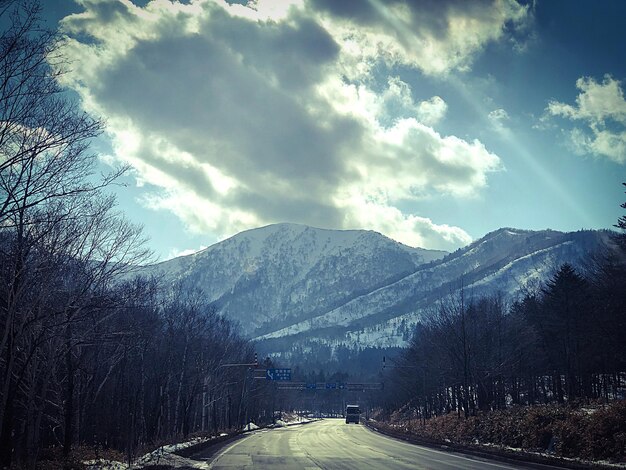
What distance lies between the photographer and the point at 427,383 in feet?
217

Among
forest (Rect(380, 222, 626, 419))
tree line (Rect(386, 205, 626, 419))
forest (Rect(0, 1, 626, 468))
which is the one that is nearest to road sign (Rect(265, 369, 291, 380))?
forest (Rect(0, 1, 626, 468))

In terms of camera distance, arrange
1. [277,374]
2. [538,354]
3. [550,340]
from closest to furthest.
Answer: [550,340]
[538,354]
[277,374]

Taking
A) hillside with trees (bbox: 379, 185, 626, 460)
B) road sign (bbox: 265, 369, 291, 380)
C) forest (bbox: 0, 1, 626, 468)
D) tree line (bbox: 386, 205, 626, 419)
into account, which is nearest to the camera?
forest (bbox: 0, 1, 626, 468)

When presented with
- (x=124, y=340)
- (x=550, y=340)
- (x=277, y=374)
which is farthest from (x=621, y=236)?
(x=277, y=374)

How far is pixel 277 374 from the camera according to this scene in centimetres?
7744

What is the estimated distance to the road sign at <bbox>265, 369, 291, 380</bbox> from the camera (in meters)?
74.2

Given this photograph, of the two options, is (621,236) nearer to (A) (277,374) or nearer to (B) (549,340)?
(B) (549,340)

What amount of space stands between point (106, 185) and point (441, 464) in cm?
1751

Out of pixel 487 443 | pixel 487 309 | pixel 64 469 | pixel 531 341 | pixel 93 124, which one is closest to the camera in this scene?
pixel 93 124

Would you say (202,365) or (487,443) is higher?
(202,365)

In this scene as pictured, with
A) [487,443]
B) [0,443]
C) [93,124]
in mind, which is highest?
[93,124]

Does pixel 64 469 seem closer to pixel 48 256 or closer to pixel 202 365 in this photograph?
pixel 48 256

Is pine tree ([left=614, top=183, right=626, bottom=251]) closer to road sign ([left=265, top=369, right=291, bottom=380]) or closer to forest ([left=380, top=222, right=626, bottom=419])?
forest ([left=380, top=222, right=626, bottom=419])

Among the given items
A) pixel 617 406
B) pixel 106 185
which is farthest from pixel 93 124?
pixel 617 406
